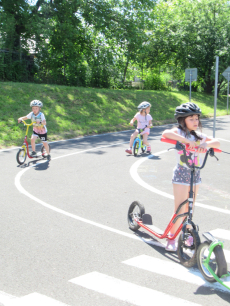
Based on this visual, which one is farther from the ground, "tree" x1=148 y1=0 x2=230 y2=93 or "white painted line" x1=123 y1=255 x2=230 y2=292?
"tree" x1=148 y1=0 x2=230 y2=93

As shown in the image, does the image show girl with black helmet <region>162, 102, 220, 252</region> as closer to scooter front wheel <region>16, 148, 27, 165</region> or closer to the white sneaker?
the white sneaker

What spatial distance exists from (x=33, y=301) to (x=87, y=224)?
2228 mm

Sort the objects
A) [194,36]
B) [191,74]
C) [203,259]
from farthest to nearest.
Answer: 1. [194,36]
2. [191,74]
3. [203,259]

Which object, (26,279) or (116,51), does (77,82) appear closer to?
(116,51)

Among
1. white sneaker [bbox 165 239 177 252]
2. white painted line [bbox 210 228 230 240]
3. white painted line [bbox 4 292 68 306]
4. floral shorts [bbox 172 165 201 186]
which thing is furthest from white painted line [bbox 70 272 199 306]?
white painted line [bbox 210 228 230 240]

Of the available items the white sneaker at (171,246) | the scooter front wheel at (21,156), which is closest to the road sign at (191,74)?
the scooter front wheel at (21,156)

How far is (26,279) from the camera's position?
393 cm

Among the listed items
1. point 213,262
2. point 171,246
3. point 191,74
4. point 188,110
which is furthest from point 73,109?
point 213,262

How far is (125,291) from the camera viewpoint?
145 inches

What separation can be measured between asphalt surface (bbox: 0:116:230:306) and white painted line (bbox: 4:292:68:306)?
0.09ft

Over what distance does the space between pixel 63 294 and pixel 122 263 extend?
92 centimetres

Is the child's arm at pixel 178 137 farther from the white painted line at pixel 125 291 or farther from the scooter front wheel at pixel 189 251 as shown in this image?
the white painted line at pixel 125 291

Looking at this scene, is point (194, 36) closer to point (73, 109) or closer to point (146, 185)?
point (73, 109)

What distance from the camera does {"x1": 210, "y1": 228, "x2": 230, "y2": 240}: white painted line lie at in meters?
5.16
